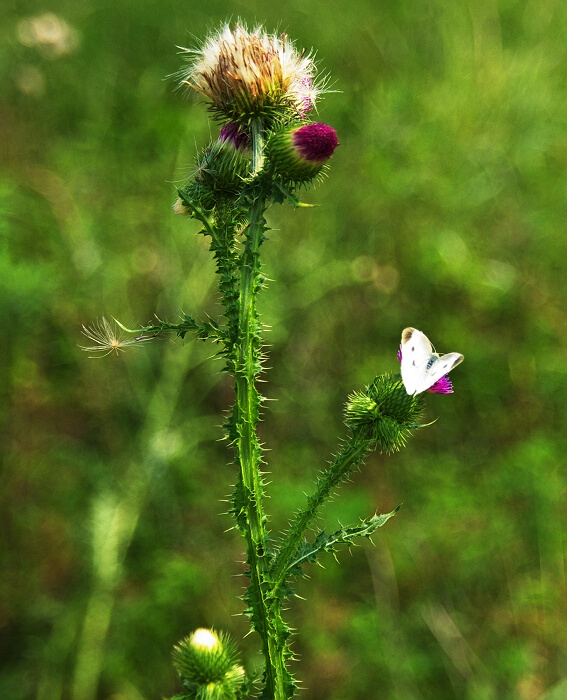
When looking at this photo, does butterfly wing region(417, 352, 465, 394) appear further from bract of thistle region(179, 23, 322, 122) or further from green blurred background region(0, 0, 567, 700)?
green blurred background region(0, 0, 567, 700)

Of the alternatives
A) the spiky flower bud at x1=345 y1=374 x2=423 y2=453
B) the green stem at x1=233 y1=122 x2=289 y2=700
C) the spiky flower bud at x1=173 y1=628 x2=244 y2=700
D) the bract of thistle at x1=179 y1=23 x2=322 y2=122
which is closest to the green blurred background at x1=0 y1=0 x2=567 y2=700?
the spiky flower bud at x1=173 y1=628 x2=244 y2=700

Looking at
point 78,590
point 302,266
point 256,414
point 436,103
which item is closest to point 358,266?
point 302,266

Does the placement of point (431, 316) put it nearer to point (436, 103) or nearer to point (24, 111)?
point (436, 103)

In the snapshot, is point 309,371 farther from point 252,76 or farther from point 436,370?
point 252,76

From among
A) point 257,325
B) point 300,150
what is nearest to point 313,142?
point 300,150

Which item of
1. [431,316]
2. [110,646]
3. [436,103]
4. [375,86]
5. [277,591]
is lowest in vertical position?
[277,591]

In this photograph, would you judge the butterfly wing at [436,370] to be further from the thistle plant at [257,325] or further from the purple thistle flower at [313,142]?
the purple thistle flower at [313,142]

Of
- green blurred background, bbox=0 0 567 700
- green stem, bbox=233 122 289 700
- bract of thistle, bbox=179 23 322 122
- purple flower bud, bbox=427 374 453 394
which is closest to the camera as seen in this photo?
green stem, bbox=233 122 289 700
